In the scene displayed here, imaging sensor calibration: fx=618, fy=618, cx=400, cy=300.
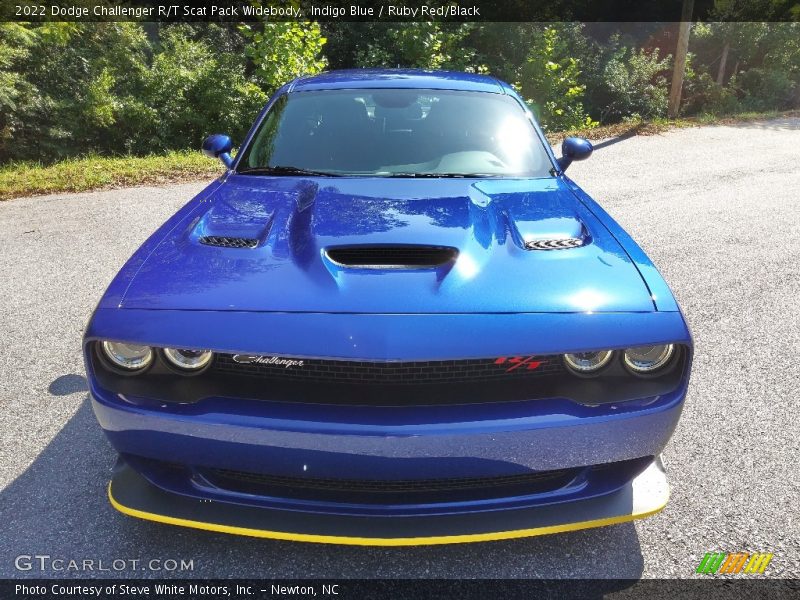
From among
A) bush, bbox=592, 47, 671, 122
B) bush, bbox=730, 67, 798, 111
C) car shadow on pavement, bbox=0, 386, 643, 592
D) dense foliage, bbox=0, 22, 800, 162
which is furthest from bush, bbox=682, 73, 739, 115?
car shadow on pavement, bbox=0, 386, 643, 592

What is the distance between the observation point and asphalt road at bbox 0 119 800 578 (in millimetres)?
2021

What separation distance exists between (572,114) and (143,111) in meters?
10.5

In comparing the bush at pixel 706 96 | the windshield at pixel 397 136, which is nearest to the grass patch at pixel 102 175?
the windshield at pixel 397 136

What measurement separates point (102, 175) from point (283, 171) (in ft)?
20.8

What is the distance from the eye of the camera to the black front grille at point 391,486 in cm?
179

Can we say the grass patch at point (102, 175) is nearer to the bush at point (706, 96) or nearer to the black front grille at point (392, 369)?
the black front grille at point (392, 369)

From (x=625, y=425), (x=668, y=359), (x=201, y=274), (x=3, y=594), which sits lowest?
(x=3, y=594)

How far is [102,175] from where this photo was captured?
812cm

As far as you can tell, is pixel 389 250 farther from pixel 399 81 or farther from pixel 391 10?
pixel 391 10

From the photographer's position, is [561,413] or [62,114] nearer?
[561,413]

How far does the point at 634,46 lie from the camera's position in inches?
874

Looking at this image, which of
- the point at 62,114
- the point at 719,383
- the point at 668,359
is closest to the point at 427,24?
the point at 62,114

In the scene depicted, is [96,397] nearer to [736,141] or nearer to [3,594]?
[3,594]

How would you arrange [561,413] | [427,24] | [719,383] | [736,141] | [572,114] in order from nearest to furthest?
[561,413]
[719,383]
[736,141]
[427,24]
[572,114]
